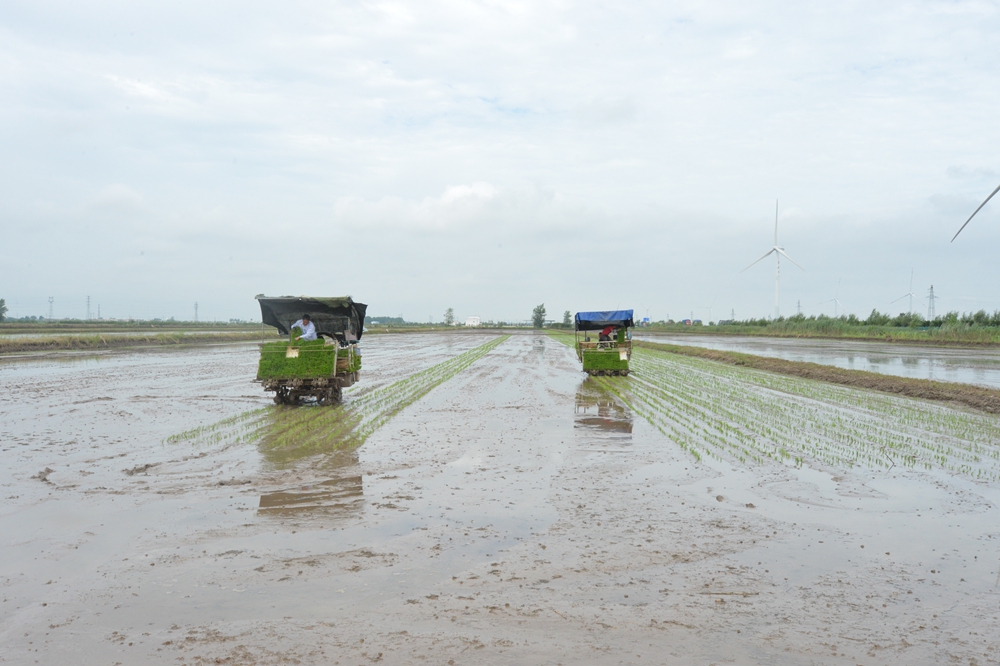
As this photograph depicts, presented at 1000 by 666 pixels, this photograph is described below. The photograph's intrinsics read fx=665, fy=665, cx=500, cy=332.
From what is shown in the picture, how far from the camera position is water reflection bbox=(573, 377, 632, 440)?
40.1 feet

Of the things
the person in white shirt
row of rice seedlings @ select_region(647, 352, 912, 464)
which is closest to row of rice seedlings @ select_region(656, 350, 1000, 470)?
row of rice seedlings @ select_region(647, 352, 912, 464)

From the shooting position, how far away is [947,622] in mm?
4586

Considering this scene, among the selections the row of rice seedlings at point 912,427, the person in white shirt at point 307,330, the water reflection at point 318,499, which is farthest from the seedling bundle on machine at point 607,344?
the water reflection at point 318,499

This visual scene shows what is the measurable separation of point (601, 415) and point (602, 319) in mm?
10567

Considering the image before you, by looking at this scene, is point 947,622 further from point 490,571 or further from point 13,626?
point 13,626

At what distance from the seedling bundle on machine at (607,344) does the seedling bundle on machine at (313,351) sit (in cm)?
888

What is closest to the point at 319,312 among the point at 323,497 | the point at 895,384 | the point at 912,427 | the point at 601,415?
the point at 601,415

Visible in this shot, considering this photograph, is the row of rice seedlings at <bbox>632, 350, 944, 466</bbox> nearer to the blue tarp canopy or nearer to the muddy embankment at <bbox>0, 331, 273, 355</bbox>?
the blue tarp canopy

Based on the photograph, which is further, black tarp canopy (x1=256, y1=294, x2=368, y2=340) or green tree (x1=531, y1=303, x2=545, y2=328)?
green tree (x1=531, y1=303, x2=545, y2=328)

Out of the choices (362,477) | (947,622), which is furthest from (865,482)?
Result: (362,477)

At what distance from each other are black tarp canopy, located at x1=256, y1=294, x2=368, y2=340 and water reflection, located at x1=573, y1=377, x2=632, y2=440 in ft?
20.5

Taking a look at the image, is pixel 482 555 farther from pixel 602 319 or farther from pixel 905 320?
pixel 905 320

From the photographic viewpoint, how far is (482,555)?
5809mm

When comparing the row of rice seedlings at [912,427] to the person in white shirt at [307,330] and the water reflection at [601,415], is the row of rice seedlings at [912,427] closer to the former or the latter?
the water reflection at [601,415]
